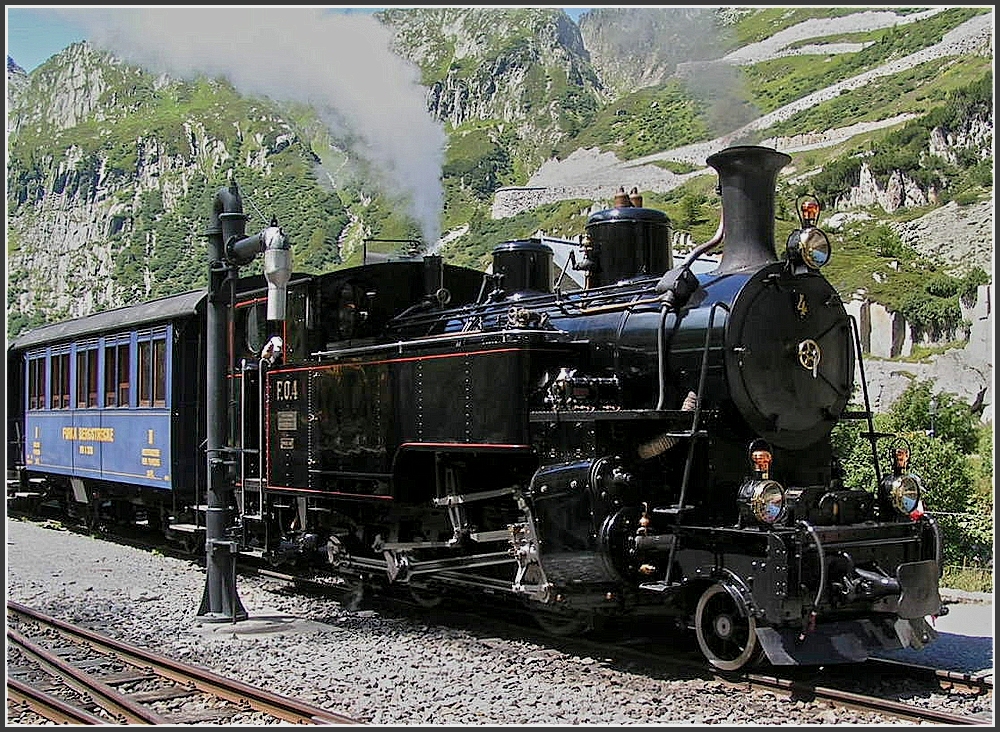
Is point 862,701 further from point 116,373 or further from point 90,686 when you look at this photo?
point 116,373

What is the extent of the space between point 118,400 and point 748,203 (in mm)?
9526

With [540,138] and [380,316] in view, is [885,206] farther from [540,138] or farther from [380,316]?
[380,316]

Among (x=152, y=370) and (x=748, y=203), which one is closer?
(x=748, y=203)

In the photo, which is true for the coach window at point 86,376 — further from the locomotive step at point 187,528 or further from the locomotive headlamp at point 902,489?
the locomotive headlamp at point 902,489

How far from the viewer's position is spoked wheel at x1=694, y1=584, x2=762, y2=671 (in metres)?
6.27

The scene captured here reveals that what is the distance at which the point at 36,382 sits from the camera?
55.2ft

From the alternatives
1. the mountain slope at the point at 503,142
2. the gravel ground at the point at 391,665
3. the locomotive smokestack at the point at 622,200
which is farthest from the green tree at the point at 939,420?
the mountain slope at the point at 503,142

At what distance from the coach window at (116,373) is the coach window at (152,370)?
→ 0.50 m

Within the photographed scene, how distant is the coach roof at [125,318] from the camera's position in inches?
483

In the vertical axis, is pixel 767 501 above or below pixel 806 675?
above

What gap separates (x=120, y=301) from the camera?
84875mm

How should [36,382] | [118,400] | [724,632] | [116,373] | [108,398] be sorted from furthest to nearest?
1. [36,382]
2. [108,398]
3. [116,373]
4. [118,400]
5. [724,632]

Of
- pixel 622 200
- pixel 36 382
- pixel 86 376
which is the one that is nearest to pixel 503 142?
pixel 36 382

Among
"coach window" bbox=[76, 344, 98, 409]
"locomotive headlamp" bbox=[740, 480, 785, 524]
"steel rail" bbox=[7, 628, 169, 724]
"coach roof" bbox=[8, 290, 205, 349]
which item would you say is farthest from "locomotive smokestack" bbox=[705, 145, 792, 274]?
"coach window" bbox=[76, 344, 98, 409]
